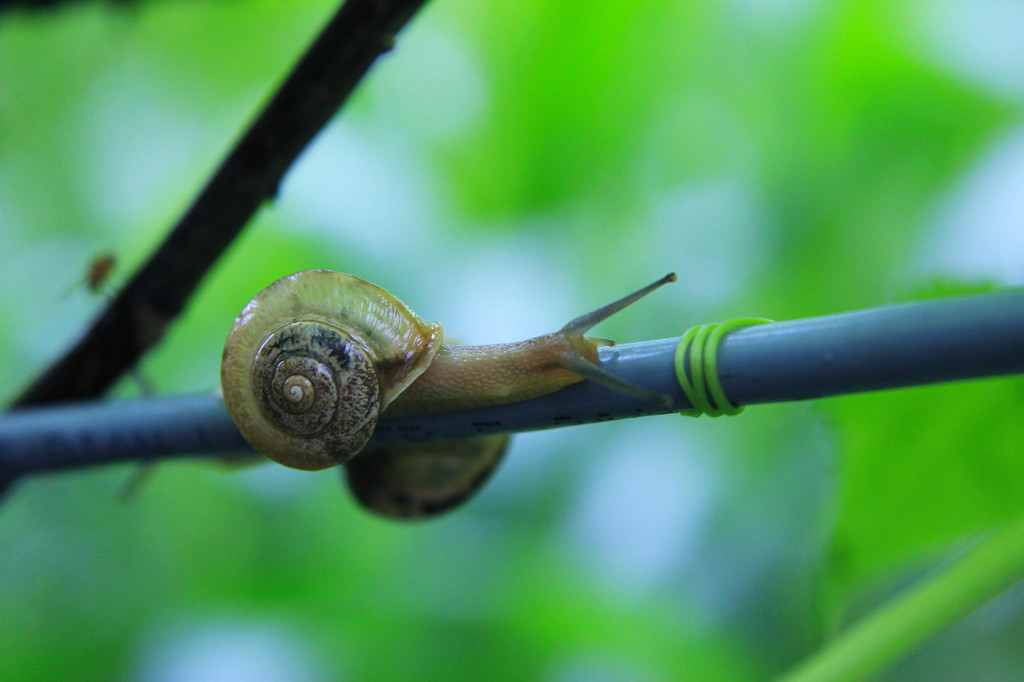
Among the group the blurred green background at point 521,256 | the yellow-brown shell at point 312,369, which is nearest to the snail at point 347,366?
the yellow-brown shell at point 312,369

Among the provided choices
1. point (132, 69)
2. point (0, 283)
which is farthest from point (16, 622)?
point (132, 69)

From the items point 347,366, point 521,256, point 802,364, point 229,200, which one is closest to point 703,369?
point 802,364

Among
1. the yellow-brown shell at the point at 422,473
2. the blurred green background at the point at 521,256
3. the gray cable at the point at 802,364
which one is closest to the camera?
the gray cable at the point at 802,364

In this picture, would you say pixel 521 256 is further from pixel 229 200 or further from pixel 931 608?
pixel 931 608

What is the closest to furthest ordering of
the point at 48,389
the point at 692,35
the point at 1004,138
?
the point at 48,389 → the point at 1004,138 → the point at 692,35

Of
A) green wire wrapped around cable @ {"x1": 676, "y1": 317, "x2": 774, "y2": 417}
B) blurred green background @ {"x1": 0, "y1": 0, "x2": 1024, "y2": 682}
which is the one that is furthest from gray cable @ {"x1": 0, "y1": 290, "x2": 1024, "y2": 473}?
blurred green background @ {"x1": 0, "y1": 0, "x2": 1024, "y2": 682}

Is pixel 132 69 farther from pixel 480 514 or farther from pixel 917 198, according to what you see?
pixel 917 198

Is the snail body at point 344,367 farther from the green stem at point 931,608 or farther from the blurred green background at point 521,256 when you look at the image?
the blurred green background at point 521,256
